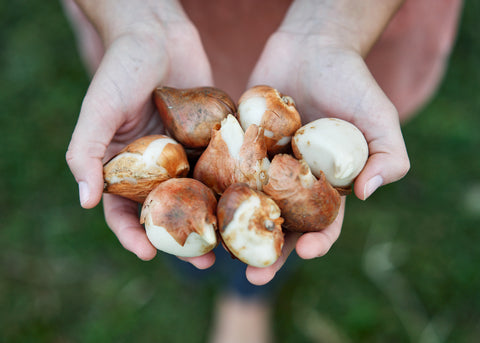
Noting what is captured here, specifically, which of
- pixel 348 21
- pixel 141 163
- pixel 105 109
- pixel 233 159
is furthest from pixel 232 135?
pixel 348 21

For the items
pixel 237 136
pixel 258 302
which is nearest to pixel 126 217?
pixel 237 136

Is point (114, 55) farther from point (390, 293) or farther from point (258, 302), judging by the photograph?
point (390, 293)

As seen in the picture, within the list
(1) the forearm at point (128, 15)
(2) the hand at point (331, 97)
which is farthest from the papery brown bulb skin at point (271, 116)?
(1) the forearm at point (128, 15)

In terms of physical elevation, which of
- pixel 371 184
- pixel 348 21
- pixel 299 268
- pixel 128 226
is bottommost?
pixel 299 268

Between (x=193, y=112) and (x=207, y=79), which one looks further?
(x=207, y=79)

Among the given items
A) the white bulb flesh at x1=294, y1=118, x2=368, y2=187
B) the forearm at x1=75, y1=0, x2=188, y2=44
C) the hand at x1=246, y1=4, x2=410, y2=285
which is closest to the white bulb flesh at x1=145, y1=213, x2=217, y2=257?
the hand at x1=246, y1=4, x2=410, y2=285

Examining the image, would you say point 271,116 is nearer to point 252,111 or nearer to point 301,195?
point 252,111

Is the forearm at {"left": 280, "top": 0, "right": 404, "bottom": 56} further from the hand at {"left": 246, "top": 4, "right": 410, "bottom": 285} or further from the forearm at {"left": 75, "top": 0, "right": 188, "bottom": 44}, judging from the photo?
the forearm at {"left": 75, "top": 0, "right": 188, "bottom": 44}
